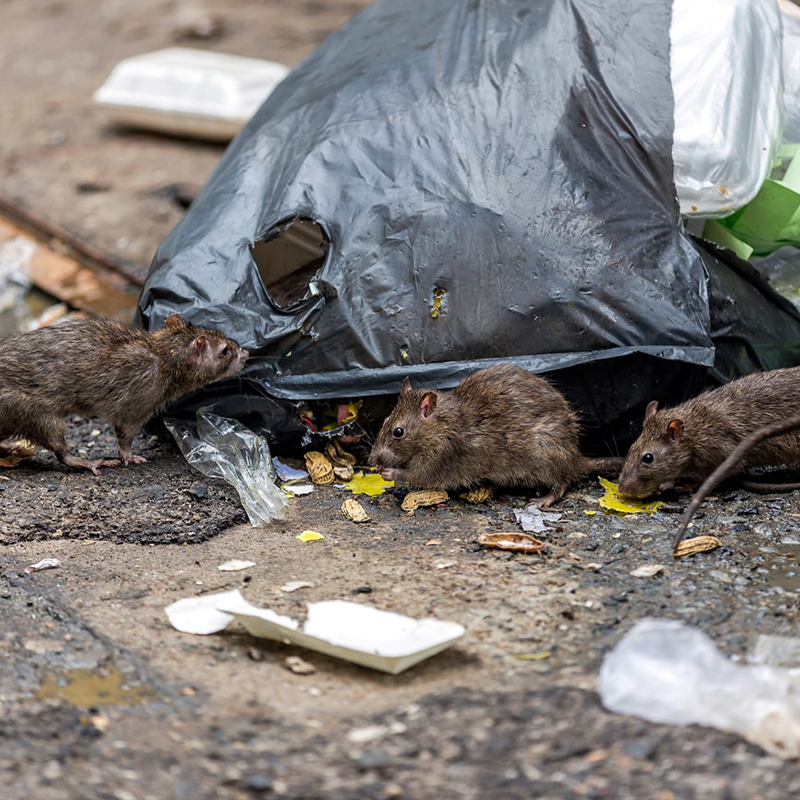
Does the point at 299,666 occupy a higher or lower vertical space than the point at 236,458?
higher

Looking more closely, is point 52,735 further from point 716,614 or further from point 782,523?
point 782,523

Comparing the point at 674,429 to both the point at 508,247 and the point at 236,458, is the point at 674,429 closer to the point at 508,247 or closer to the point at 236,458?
the point at 508,247

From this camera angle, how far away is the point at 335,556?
452 centimetres

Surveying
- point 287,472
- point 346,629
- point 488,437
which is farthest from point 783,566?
point 287,472

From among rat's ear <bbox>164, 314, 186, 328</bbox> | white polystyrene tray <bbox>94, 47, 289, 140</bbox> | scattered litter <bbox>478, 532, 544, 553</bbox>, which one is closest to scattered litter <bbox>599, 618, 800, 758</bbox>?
scattered litter <bbox>478, 532, 544, 553</bbox>

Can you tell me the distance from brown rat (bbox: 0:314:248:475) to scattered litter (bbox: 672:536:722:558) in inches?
83.7

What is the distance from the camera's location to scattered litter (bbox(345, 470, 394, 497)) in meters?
5.25

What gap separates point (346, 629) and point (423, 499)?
1508 mm

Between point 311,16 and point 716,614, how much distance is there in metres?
10.9

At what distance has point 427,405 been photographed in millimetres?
5082

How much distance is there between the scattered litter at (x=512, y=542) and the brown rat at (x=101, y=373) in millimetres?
1467

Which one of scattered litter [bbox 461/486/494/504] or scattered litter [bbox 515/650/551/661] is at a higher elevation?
scattered litter [bbox 515/650/551/661]

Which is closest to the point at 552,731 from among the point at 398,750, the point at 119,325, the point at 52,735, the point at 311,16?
the point at 398,750

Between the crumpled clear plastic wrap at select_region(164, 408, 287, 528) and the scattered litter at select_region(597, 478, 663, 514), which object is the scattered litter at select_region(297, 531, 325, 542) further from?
the scattered litter at select_region(597, 478, 663, 514)
